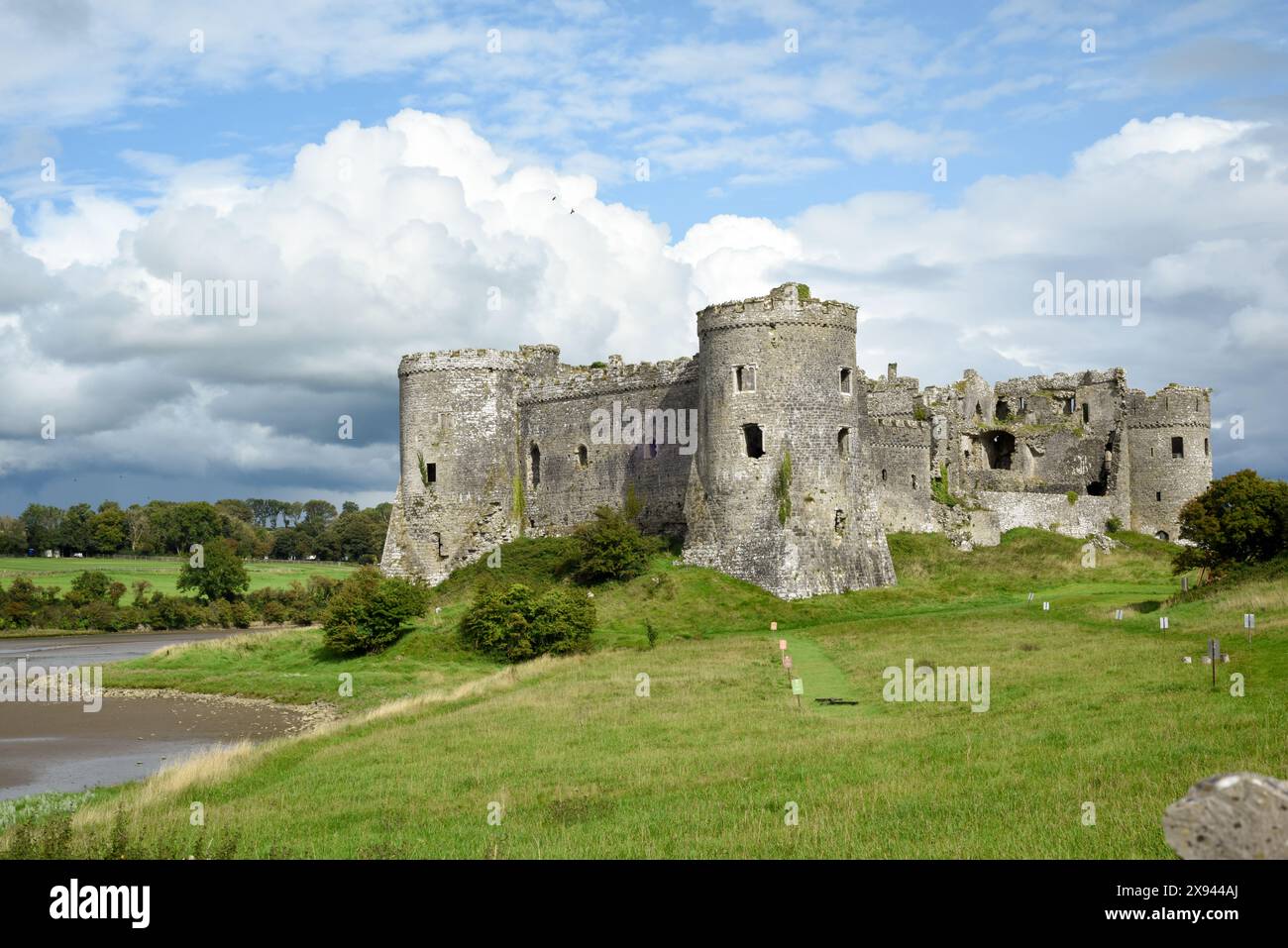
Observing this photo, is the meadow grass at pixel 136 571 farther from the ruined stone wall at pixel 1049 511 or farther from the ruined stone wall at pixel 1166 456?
the ruined stone wall at pixel 1166 456

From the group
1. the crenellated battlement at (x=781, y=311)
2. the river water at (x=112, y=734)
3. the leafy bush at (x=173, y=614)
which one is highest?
the crenellated battlement at (x=781, y=311)

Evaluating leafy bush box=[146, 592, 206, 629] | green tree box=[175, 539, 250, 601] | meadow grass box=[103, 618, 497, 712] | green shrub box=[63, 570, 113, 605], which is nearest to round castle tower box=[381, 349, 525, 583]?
meadow grass box=[103, 618, 497, 712]

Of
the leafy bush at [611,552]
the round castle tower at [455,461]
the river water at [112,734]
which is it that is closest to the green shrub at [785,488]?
the leafy bush at [611,552]

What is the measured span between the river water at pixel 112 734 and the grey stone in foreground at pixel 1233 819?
22.7 m

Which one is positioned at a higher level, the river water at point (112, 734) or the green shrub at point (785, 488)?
the green shrub at point (785, 488)

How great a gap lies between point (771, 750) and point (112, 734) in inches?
843

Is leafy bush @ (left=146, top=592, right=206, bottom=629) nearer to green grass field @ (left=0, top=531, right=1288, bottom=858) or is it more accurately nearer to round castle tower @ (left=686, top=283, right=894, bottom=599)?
green grass field @ (left=0, top=531, right=1288, bottom=858)

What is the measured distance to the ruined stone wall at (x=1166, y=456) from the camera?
58719 millimetres

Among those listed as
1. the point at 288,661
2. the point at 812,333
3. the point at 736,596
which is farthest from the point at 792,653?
the point at 288,661

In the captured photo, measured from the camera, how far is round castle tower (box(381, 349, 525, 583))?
51.7 m

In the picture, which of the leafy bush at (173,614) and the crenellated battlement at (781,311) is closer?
the crenellated battlement at (781,311)

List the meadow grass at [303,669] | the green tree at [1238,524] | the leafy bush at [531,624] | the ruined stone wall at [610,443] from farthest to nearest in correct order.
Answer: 1. the ruined stone wall at [610,443]
2. the leafy bush at [531,624]
3. the meadow grass at [303,669]
4. the green tree at [1238,524]
